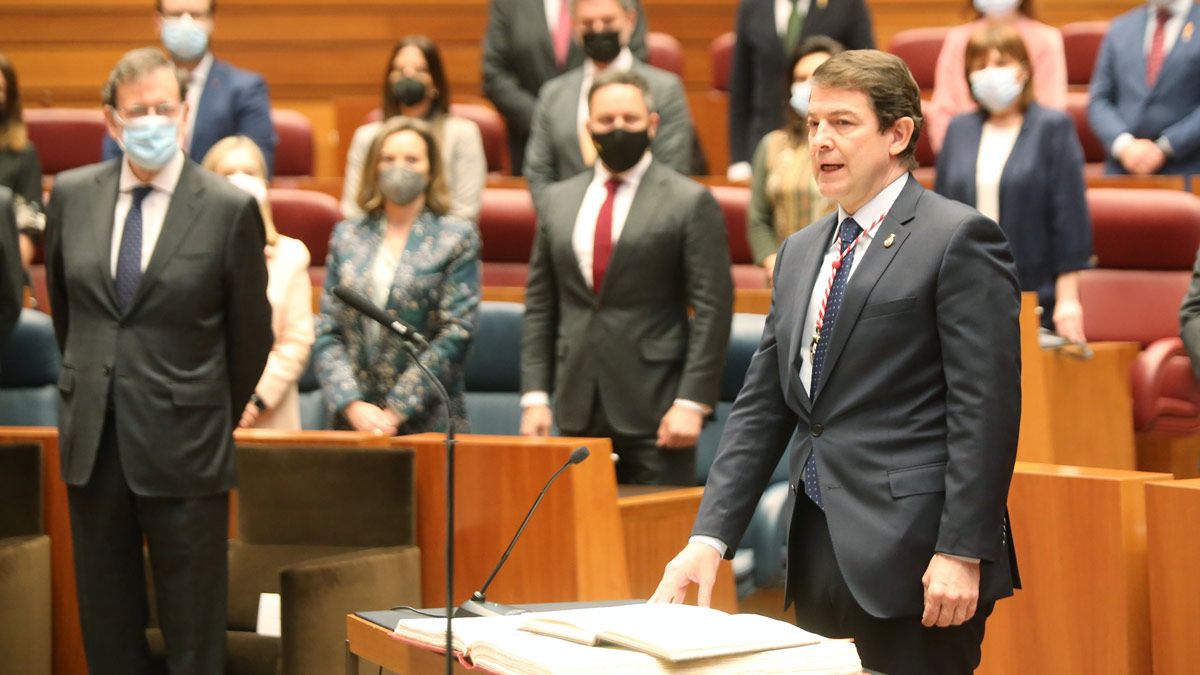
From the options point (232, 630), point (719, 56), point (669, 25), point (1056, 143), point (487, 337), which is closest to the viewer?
point (232, 630)

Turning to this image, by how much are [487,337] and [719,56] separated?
8.57 feet

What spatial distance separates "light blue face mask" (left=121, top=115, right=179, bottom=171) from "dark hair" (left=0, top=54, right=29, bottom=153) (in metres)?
1.77

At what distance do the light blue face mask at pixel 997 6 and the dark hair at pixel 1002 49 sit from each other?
806 mm

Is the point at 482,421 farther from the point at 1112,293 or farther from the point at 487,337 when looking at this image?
the point at 1112,293

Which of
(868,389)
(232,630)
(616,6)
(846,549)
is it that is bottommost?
(232,630)

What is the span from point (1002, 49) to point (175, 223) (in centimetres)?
211

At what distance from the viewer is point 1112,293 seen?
13.3 ft

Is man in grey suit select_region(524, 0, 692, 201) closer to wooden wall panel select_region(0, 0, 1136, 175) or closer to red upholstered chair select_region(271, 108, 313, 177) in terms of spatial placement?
red upholstered chair select_region(271, 108, 313, 177)

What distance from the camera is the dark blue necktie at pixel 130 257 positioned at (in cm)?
261

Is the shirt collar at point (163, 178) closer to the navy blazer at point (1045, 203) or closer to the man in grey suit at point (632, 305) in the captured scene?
the man in grey suit at point (632, 305)

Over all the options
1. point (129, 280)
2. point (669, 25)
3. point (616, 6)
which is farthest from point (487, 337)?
point (669, 25)

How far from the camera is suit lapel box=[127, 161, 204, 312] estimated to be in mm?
2594

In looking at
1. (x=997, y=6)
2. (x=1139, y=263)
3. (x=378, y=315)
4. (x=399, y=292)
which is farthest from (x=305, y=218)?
(x=378, y=315)

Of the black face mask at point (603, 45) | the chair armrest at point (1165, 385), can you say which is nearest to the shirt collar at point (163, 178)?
the black face mask at point (603, 45)
